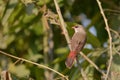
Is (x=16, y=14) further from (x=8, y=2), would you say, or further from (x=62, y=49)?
(x=62, y=49)

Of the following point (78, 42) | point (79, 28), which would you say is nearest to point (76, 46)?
point (78, 42)

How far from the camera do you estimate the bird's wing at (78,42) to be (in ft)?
5.31

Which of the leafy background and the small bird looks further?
the leafy background

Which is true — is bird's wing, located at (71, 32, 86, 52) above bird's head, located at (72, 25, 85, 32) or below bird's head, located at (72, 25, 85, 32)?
above

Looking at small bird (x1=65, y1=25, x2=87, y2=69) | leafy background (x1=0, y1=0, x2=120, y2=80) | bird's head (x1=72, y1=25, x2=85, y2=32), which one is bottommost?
leafy background (x1=0, y1=0, x2=120, y2=80)

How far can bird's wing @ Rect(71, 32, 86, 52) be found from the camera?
162 cm

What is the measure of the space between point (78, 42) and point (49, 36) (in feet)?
2.13

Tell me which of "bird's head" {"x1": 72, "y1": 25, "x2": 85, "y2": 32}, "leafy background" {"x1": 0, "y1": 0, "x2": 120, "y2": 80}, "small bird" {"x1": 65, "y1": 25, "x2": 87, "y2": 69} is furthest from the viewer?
"leafy background" {"x1": 0, "y1": 0, "x2": 120, "y2": 80}

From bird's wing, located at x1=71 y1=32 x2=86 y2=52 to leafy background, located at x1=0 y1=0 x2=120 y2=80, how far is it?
0.08 meters

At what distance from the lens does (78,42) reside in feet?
5.41

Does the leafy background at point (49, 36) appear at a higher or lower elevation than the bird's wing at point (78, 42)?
lower

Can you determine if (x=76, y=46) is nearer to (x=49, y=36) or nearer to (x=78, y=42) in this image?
(x=78, y=42)

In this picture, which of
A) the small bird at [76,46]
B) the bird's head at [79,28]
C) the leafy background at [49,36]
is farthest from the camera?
the leafy background at [49,36]

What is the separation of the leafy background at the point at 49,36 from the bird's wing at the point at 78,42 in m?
0.08
